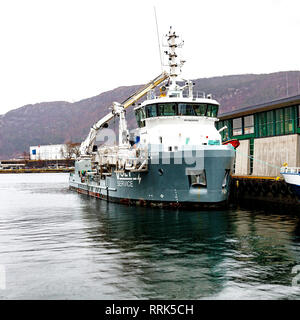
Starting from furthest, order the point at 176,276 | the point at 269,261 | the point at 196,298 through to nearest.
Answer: the point at 269,261
the point at 176,276
the point at 196,298

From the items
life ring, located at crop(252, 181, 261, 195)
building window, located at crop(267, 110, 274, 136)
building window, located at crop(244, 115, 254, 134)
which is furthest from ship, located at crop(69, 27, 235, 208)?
building window, located at crop(244, 115, 254, 134)

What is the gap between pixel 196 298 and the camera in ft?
30.5

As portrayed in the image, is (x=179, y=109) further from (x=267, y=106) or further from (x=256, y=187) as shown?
(x=267, y=106)

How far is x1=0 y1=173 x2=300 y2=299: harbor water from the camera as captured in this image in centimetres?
998

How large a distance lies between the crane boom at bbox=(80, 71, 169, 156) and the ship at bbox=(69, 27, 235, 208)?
5.97m

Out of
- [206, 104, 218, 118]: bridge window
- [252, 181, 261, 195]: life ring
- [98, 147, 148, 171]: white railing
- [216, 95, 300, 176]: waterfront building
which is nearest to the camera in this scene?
[98, 147, 148, 171]: white railing

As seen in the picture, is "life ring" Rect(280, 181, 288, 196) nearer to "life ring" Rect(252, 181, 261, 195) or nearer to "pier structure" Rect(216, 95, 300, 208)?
"pier structure" Rect(216, 95, 300, 208)

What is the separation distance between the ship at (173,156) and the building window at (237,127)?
11.6 metres

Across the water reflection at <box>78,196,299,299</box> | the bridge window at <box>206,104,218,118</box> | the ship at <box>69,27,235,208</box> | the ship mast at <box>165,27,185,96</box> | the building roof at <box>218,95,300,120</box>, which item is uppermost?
the ship mast at <box>165,27,185,96</box>

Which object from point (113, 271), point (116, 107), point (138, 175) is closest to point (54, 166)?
point (116, 107)

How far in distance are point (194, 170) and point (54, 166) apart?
166016 mm

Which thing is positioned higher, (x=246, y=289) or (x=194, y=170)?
(x=194, y=170)

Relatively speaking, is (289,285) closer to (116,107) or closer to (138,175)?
(138,175)

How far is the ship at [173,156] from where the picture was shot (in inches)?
906
